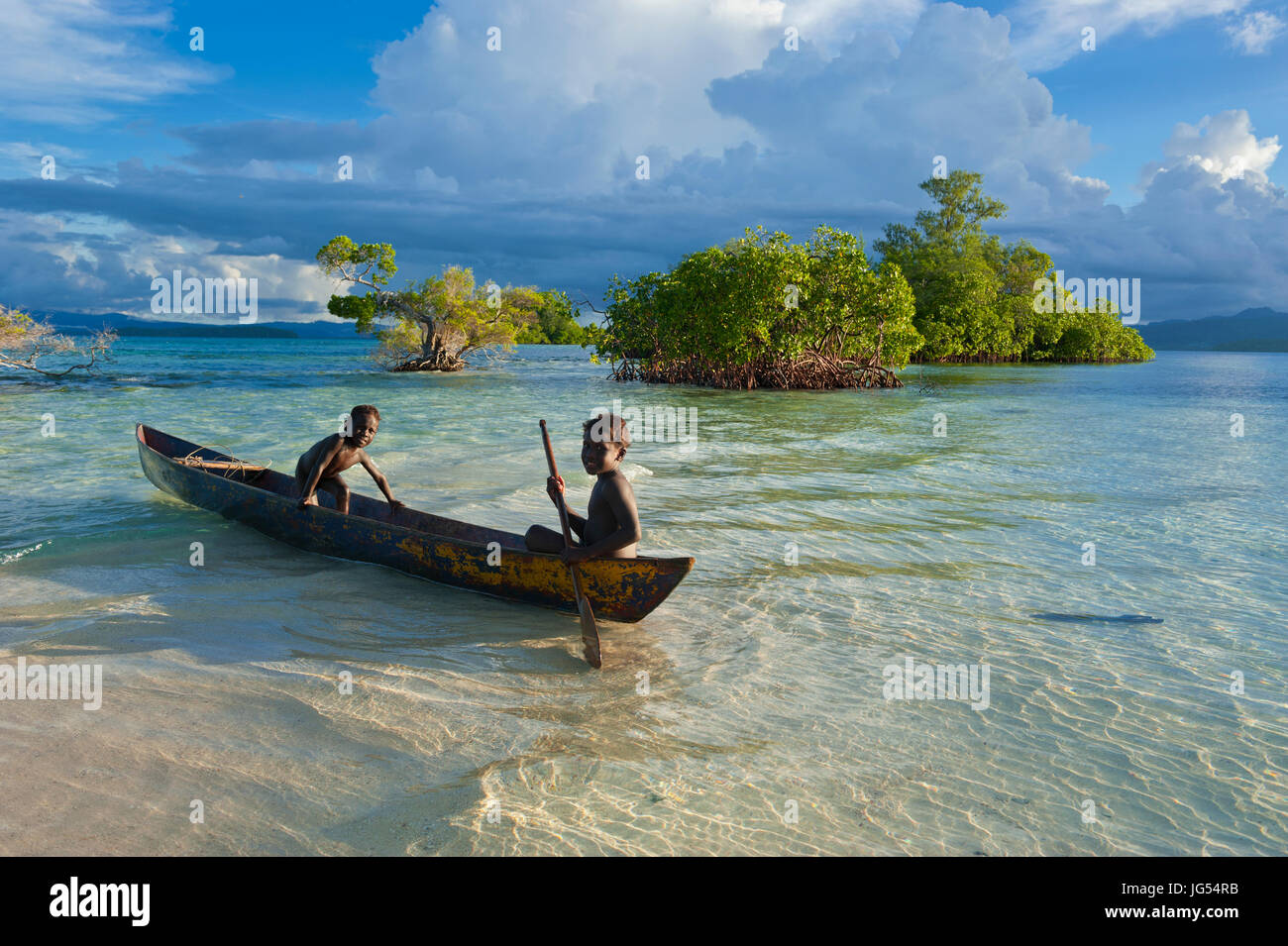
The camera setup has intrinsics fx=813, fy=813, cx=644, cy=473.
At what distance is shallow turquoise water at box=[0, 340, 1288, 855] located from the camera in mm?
3869

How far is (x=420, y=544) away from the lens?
7191 millimetres

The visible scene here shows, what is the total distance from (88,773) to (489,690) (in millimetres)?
2176

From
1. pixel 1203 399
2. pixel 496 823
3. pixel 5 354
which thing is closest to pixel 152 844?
pixel 496 823

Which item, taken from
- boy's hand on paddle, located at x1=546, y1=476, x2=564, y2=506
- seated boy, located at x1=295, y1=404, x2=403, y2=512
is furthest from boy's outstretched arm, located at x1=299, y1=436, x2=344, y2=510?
boy's hand on paddle, located at x1=546, y1=476, x2=564, y2=506

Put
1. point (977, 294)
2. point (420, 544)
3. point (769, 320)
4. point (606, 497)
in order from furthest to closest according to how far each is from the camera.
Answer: point (977, 294)
point (769, 320)
point (420, 544)
point (606, 497)

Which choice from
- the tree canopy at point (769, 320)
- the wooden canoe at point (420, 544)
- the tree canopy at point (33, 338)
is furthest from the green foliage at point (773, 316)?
the wooden canoe at point (420, 544)

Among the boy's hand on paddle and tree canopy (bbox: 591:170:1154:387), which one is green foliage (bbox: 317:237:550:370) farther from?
the boy's hand on paddle

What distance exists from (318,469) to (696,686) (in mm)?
4891

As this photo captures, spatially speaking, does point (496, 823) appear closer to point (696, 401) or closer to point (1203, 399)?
point (696, 401)

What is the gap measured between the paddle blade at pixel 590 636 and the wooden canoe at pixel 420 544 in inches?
12.0

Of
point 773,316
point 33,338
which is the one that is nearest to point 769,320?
point 773,316

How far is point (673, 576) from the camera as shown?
5.89m

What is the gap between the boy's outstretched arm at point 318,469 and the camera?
26.9ft

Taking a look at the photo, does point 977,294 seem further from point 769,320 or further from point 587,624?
point 587,624
